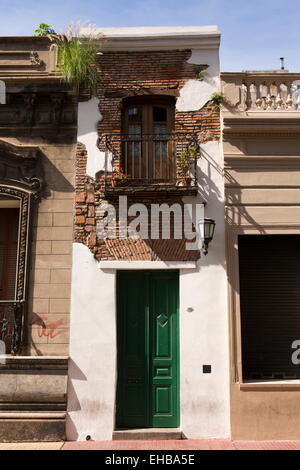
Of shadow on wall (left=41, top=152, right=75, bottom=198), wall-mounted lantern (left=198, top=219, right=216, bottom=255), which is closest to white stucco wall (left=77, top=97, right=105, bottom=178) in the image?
shadow on wall (left=41, top=152, right=75, bottom=198)

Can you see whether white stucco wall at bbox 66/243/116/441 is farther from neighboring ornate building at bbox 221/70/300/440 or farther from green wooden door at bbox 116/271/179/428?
neighboring ornate building at bbox 221/70/300/440

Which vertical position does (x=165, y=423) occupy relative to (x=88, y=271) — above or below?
below

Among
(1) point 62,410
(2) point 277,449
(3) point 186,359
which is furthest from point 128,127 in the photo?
(2) point 277,449

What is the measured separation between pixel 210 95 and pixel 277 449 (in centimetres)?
641

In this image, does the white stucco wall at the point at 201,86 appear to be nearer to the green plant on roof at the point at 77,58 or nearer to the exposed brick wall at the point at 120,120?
the exposed brick wall at the point at 120,120

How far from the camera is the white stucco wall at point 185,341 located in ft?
23.8

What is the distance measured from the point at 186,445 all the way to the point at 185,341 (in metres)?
1.66

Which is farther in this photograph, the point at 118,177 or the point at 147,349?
the point at 118,177

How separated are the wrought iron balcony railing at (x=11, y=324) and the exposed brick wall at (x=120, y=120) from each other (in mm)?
1643

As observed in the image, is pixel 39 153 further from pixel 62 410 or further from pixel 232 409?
pixel 232 409

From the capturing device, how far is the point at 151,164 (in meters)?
8.28

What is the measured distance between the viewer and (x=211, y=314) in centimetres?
755

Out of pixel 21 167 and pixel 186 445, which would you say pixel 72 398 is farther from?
pixel 21 167

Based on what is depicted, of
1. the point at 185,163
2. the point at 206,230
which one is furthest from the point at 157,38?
the point at 206,230
